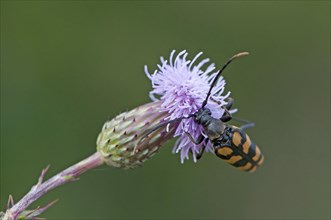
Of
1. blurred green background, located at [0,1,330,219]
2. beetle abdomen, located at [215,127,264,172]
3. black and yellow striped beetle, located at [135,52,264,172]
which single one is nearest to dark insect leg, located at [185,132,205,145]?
black and yellow striped beetle, located at [135,52,264,172]

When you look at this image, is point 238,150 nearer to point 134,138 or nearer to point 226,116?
point 226,116

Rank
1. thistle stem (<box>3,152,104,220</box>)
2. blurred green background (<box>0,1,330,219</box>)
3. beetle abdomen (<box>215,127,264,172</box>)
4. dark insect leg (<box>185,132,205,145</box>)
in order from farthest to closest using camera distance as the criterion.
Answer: blurred green background (<box>0,1,330,219</box>)
beetle abdomen (<box>215,127,264,172</box>)
dark insect leg (<box>185,132,205,145</box>)
thistle stem (<box>3,152,104,220</box>)

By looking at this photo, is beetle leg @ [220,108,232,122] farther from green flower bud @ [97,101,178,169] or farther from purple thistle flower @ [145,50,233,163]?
green flower bud @ [97,101,178,169]

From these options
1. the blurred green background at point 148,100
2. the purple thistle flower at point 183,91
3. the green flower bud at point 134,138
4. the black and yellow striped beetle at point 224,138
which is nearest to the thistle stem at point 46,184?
the green flower bud at point 134,138

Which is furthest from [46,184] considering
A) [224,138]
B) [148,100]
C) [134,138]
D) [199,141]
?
[148,100]

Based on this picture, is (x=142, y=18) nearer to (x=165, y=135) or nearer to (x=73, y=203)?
(x=73, y=203)

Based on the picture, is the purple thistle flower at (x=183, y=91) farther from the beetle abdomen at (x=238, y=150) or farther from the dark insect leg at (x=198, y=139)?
the beetle abdomen at (x=238, y=150)

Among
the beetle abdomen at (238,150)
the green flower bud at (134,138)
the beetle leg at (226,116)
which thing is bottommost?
the beetle abdomen at (238,150)
